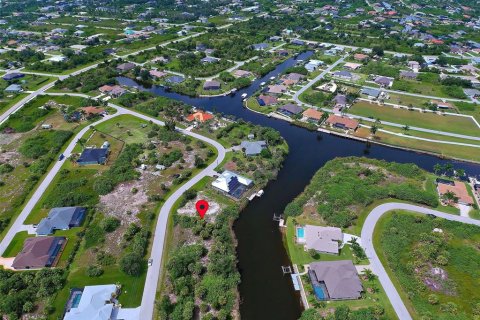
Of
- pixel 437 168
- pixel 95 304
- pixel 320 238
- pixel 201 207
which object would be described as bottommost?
pixel 201 207

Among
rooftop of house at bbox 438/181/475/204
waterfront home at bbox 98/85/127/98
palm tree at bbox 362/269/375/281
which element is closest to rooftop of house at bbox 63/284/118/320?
palm tree at bbox 362/269/375/281

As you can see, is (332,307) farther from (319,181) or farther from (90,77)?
(90,77)

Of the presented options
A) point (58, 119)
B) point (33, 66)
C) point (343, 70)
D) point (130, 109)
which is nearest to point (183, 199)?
point (130, 109)

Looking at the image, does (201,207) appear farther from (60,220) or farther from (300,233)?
(60,220)

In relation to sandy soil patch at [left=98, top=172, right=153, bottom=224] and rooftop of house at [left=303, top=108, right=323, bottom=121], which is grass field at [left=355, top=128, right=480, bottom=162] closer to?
rooftop of house at [left=303, top=108, right=323, bottom=121]

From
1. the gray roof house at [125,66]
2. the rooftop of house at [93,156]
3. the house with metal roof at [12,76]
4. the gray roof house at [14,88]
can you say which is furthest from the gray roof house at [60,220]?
the house with metal roof at [12,76]

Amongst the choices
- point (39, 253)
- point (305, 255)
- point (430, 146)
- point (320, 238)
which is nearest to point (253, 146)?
point (320, 238)
